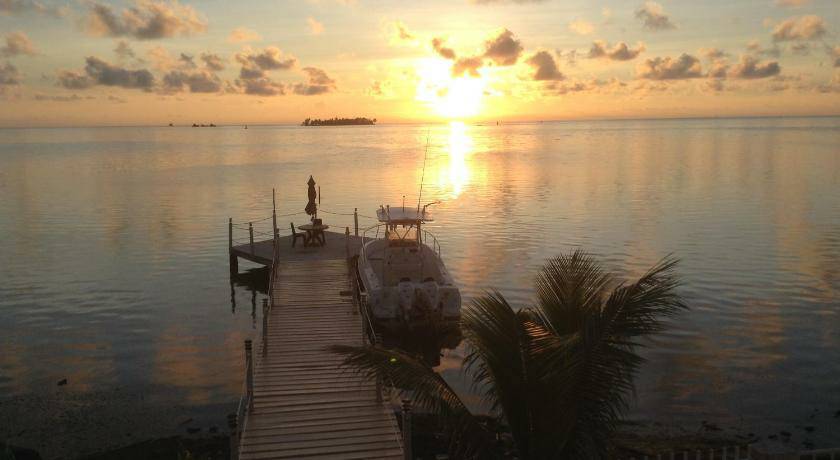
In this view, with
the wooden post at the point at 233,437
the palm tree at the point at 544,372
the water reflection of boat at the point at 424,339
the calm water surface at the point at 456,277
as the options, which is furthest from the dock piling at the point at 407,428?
the water reflection of boat at the point at 424,339

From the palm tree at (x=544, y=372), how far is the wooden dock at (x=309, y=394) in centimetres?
74

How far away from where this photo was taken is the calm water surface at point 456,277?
699 inches

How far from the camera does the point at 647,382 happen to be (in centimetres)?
1892

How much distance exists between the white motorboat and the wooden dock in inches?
63.7

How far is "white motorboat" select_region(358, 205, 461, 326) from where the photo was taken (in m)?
22.7

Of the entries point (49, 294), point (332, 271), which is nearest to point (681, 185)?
point (332, 271)

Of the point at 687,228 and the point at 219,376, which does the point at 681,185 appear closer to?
the point at 687,228

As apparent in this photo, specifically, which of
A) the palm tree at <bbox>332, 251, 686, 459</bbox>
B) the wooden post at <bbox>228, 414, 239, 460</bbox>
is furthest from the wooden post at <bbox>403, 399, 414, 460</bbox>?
the palm tree at <bbox>332, 251, 686, 459</bbox>

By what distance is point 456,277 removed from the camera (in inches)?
1215

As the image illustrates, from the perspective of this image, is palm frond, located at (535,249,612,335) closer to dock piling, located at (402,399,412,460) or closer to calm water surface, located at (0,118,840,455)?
dock piling, located at (402,399,412,460)

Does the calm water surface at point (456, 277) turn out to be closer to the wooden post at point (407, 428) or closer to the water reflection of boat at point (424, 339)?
the water reflection of boat at point (424, 339)

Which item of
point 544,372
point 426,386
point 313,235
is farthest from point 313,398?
point 313,235

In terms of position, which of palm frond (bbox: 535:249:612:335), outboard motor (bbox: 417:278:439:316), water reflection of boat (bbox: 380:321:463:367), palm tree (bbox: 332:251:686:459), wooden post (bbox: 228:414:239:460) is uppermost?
palm frond (bbox: 535:249:612:335)

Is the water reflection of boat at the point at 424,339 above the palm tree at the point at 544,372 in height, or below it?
below
